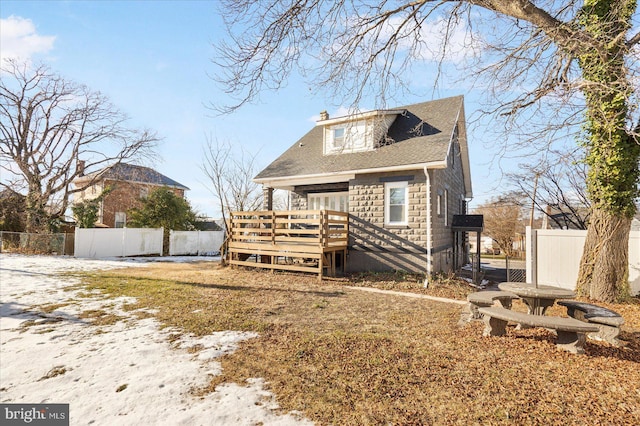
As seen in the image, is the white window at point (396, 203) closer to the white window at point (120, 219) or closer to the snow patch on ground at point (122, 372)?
the snow patch on ground at point (122, 372)

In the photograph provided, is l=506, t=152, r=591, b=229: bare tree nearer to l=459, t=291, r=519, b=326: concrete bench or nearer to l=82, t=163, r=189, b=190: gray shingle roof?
l=459, t=291, r=519, b=326: concrete bench

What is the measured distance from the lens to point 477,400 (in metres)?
2.93

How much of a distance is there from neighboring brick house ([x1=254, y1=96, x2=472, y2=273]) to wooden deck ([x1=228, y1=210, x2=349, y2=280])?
39.3 inches

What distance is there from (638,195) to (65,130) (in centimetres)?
2838

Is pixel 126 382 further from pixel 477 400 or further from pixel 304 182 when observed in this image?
pixel 304 182

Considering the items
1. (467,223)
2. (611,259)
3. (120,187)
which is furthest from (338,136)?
(120,187)

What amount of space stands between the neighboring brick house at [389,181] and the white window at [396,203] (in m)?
0.04

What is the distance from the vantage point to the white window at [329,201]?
43.7 feet

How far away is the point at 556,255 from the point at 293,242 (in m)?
8.01

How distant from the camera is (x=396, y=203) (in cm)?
1114

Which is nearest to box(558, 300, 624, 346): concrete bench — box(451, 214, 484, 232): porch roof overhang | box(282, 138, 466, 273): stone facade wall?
box(282, 138, 466, 273): stone facade wall

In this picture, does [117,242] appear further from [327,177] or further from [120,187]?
[327,177]

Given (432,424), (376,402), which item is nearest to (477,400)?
(432,424)

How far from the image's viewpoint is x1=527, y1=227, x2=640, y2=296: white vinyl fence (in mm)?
8234
